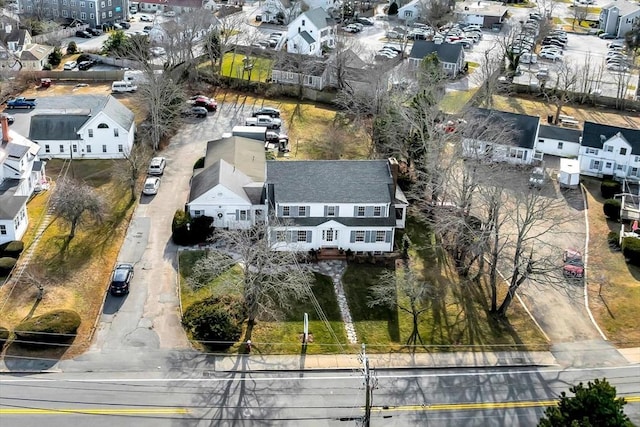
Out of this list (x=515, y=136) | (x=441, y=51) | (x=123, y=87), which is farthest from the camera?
(x=441, y=51)

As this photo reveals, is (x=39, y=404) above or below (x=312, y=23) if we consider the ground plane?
below

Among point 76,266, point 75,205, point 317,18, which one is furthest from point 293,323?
point 317,18

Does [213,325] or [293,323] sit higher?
[213,325]

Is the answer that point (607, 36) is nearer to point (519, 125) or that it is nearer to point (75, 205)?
point (519, 125)

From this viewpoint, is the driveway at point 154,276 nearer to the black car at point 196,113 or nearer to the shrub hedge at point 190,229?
the shrub hedge at point 190,229

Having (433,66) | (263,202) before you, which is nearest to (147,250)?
(263,202)

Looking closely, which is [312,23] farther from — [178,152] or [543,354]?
[543,354]
